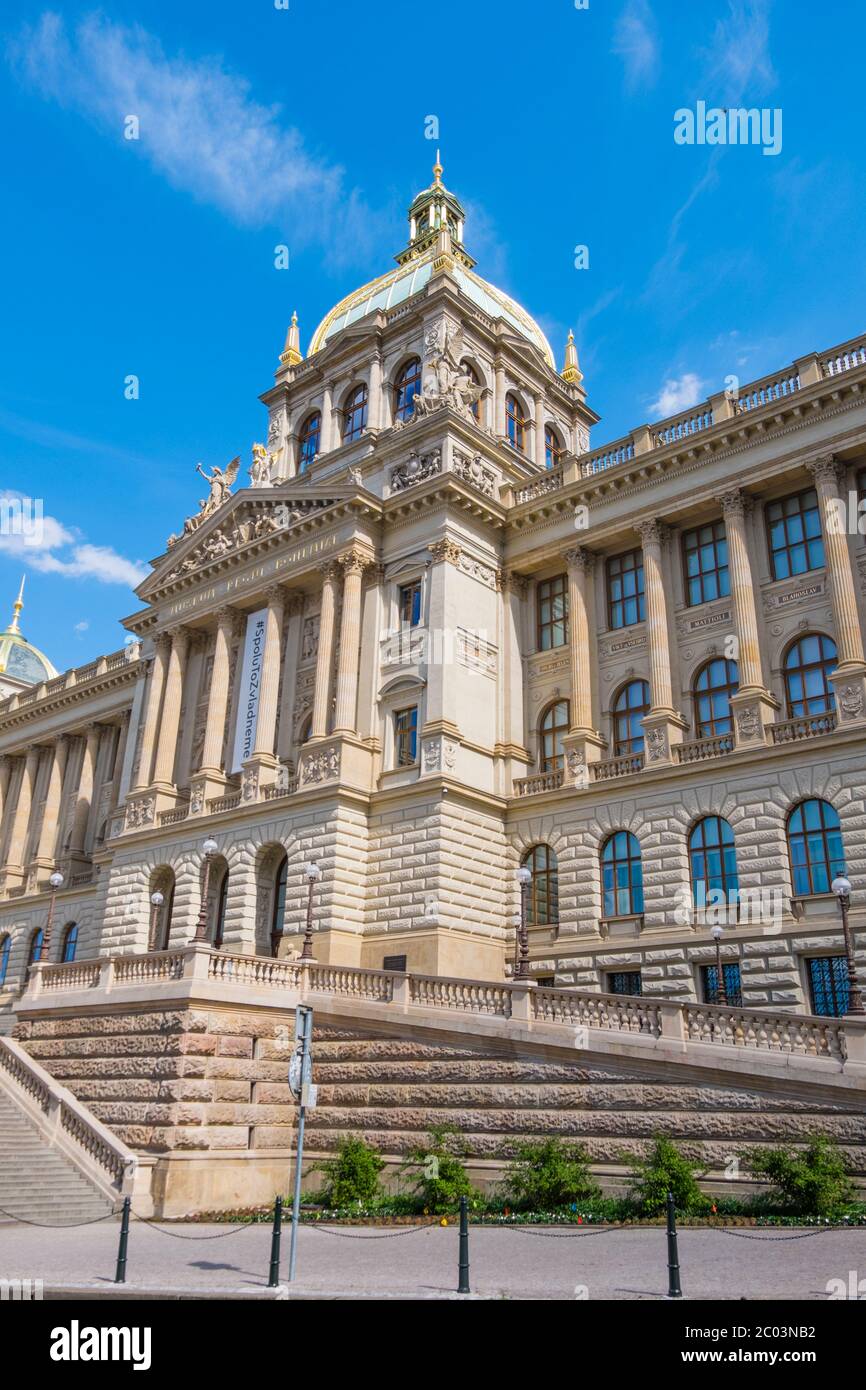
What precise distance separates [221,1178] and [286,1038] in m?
A: 3.86

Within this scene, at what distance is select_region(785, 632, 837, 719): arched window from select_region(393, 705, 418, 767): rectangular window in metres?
12.2

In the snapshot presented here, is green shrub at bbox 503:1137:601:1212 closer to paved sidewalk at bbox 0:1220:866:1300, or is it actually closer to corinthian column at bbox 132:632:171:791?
paved sidewalk at bbox 0:1220:866:1300

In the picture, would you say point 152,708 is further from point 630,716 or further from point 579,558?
point 630,716

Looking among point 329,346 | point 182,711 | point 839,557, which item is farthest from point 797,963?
point 329,346

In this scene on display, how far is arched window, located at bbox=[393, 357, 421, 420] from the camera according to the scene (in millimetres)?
50344

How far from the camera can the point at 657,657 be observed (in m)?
35.9

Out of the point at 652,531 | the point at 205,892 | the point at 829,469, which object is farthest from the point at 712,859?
the point at 205,892

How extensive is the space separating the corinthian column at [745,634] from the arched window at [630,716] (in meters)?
4.07

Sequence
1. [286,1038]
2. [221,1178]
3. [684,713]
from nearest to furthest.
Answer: [221,1178], [286,1038], [684,713]

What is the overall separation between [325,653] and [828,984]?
67.1 feet

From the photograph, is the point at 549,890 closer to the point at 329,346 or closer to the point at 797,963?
the point at 797,963

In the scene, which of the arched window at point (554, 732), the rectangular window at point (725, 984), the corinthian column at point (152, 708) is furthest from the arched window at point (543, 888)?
the corinthian column at point (152, 708)

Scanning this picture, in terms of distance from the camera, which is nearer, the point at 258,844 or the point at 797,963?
the point at 797,963

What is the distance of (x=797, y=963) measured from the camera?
29.2 meters
